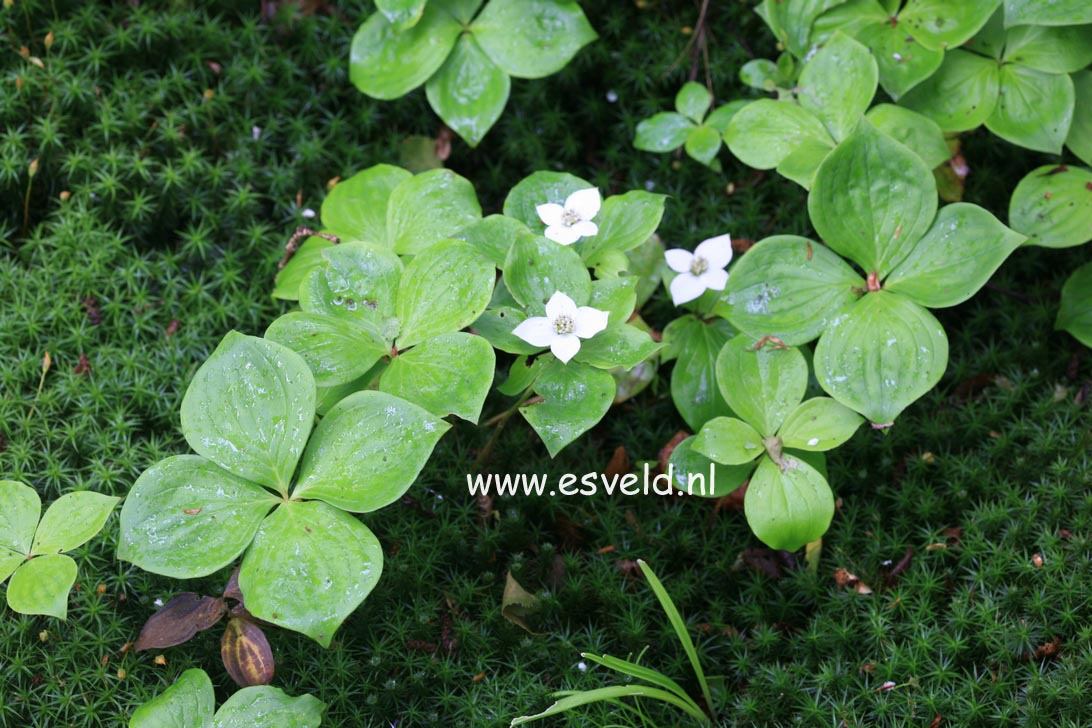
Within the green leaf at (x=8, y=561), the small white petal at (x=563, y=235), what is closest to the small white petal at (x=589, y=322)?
the small white petal at (x=563, y=235)

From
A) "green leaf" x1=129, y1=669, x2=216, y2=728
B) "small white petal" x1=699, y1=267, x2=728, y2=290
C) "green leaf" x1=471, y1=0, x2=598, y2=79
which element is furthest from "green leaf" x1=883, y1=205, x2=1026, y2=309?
"green leaf" x1=129, y1=669, x2=216, y2=728

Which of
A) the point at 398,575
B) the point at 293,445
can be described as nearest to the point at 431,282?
the point at 293,445

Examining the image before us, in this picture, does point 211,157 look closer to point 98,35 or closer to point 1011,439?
point 98,35

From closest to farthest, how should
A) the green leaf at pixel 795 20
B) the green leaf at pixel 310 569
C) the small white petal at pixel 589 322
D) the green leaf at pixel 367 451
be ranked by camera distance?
the green leaf at pixel 310 569
the green leaf at pixel 367 451
the small white petal at pixel 589 322
the green leaf at pixel 795 20

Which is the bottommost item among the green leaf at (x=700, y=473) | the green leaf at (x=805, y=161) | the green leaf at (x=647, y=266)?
the green leaf at (x=700, y=473)

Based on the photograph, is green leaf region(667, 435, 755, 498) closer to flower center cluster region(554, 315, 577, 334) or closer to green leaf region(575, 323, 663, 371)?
green leaf region(575, 323, 663, 371)

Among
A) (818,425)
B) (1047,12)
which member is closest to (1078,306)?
(1047,12)

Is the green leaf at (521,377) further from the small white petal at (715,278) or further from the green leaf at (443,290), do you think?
the small white petal at (715,278)
